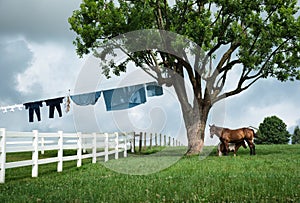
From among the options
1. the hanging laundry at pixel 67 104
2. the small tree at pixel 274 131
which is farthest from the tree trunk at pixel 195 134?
the small tree at pixel 274 131

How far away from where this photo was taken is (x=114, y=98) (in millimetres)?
22078

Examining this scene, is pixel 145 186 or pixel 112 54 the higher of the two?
pixel 112 54

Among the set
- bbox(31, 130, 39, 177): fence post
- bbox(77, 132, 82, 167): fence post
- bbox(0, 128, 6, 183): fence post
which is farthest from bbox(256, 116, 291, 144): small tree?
bbox(0, 128, 6, 183): fence post

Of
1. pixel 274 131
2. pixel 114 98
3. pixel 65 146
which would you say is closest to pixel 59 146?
pixel 65 146

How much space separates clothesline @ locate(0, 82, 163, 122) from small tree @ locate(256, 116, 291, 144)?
31.0 m

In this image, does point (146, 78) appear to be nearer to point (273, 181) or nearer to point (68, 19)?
point (68, 19)

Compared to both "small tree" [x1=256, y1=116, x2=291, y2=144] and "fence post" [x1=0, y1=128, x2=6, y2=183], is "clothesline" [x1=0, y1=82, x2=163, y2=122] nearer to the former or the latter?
"fence post" [x1=0, y1=128, x2=6, y2=183]

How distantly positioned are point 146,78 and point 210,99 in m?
3.98

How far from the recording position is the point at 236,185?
7.71 metres

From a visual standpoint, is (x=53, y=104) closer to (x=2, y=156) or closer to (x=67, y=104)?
(x=67, y=104)

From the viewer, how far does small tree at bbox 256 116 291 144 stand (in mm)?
50219

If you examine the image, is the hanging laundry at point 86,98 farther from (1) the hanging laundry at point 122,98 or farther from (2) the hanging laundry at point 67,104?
(1) the hanging laundry at point 122,98

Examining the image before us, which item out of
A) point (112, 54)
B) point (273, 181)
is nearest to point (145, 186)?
point (273, 181)

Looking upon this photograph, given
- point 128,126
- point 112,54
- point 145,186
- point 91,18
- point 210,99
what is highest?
point 91,18
